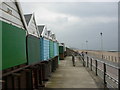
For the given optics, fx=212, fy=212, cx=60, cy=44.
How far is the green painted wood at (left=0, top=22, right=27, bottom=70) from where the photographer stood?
5066 millimetres

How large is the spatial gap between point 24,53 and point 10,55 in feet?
4.92

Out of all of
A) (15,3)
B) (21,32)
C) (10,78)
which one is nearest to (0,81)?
(10,78)

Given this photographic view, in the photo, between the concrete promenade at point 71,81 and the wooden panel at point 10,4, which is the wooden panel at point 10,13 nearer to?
the wooden panel at point 10,4

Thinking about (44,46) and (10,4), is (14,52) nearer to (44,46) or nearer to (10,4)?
(10,4)

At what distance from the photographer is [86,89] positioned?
861cm

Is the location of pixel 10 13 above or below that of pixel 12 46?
above

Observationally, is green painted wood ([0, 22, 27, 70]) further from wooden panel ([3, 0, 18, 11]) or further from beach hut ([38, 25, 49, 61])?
beach hut ([38, 25, 49, 61])

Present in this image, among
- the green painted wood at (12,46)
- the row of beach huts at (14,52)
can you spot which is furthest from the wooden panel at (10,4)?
the green painted wood at (12,46)

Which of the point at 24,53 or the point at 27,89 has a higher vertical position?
the point at 24,53

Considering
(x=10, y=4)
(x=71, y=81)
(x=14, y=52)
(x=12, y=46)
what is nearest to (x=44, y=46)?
(x=71, y=81)

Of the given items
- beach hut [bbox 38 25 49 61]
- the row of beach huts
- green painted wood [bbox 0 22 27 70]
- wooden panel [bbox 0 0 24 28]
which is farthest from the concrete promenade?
wooden panel [bbox 0 0 24 28]

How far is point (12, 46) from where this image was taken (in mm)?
5621

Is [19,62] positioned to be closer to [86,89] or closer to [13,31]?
[13,31]

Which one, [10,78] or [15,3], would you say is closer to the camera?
[10,78]
